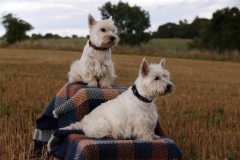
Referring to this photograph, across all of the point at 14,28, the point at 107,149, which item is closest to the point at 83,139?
the point at 107,149

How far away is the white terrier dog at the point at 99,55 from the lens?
6781 mm

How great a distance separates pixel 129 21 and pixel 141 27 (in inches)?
88.8

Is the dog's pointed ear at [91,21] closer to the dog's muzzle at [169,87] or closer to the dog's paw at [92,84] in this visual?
the dog's paw at [92,84]

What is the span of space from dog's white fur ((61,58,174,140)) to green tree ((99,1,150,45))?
57.3 metres

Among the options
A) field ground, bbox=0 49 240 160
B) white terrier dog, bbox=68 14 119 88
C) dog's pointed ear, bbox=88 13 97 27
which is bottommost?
field ground, bbox=0 49 240 160

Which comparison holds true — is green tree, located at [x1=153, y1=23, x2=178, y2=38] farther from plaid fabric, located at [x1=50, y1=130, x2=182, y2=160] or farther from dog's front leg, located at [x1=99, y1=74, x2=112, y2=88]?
plaid fabric, located at [x1=50, y1=130, x2=182, y2=160]

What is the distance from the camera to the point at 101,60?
277 inches

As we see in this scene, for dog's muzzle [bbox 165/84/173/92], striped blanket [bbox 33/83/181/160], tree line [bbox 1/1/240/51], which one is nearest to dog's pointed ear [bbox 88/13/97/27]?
striped blanket [bbox 33/83/181/160]

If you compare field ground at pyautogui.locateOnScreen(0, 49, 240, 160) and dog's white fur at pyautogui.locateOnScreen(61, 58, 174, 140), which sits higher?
dog's white fur at pyautogui.locateOnScreen(61, 58, 174, 140)

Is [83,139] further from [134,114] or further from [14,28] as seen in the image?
[14,28]

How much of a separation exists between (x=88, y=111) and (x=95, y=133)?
2.74 ft

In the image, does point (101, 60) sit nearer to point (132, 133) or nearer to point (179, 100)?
point (132, 133)

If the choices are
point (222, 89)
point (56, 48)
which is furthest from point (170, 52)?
point (222, 89)

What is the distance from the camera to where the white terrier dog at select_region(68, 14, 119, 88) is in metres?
6.78
